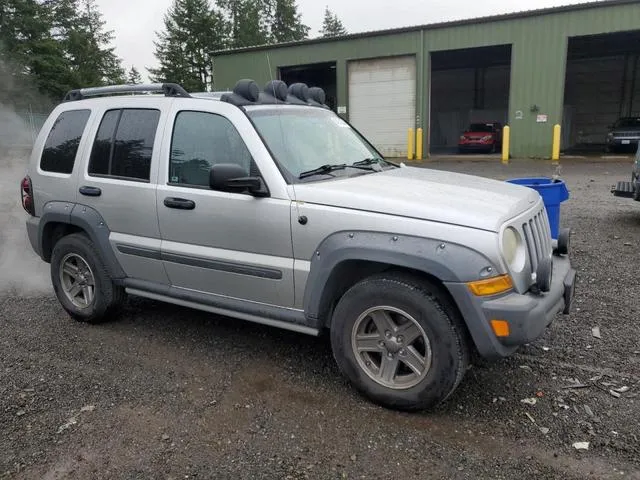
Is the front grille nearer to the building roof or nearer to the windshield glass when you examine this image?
the windshield glass

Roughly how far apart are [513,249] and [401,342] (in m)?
0.86

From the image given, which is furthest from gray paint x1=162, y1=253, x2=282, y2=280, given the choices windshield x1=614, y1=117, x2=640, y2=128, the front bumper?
windshield x1=614, y1=117, x2=640, y2=128

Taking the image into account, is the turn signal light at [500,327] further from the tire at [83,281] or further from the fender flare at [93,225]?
the tire at [83,281]

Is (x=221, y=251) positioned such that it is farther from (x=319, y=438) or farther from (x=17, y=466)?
(x=17, y=466)

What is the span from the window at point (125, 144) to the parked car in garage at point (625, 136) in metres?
23.0

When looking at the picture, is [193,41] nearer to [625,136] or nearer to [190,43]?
[190,43]

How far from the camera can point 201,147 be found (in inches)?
156

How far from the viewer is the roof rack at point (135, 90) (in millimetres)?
4191

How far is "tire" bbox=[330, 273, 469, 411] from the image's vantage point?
3070mm

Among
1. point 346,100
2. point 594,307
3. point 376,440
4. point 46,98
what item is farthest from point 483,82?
point 376,440

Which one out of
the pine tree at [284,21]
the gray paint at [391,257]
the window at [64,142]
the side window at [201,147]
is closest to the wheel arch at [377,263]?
the gray paint at [391,257]

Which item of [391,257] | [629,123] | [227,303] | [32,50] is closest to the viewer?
[391,257]

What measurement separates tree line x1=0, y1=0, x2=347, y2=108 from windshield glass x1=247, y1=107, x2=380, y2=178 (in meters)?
25.4

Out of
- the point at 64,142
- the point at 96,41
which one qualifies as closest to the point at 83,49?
the point at 96,41
